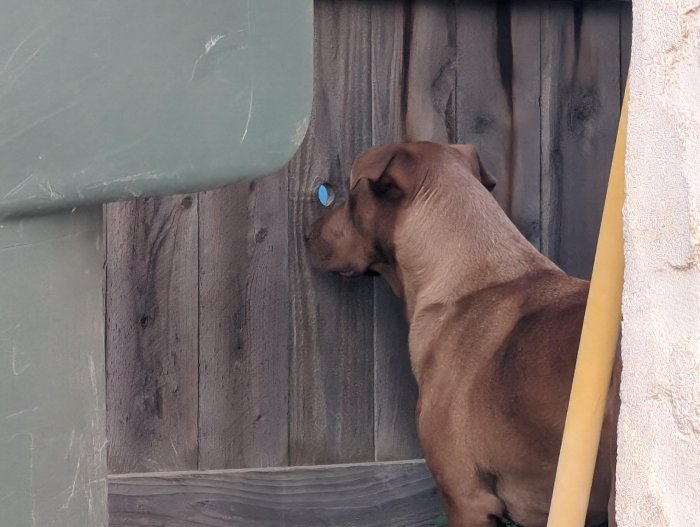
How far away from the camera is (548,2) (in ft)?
13.8

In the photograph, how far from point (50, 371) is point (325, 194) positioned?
8.60ft

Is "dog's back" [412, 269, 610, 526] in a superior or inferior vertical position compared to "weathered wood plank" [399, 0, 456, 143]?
inferior

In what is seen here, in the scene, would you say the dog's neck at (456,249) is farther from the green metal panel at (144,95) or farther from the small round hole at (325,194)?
the green metal panel at (144,95)

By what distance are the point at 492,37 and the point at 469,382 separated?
59.3 inches

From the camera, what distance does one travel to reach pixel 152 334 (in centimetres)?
397

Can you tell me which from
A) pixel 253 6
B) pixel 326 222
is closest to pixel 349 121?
pixel 326 222

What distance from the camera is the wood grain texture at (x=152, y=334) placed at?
3930 mm

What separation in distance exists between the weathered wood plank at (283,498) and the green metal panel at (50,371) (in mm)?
2270

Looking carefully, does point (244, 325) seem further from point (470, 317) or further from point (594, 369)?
point (594, 369)

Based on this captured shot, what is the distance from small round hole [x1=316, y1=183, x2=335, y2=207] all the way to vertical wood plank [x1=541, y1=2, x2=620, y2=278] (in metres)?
0.87

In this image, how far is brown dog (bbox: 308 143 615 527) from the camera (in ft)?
10.6

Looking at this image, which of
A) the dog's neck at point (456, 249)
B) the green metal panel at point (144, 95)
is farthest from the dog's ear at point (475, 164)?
the green metal panel at point (144, 95)

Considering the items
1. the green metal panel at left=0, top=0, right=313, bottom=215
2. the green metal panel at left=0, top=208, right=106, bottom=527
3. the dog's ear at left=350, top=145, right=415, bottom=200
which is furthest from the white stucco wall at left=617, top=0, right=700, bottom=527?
the dog's ear at left=350, top=145, right=415, bottom=200

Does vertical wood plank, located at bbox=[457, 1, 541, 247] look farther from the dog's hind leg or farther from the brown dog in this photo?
the dog's hind leg
